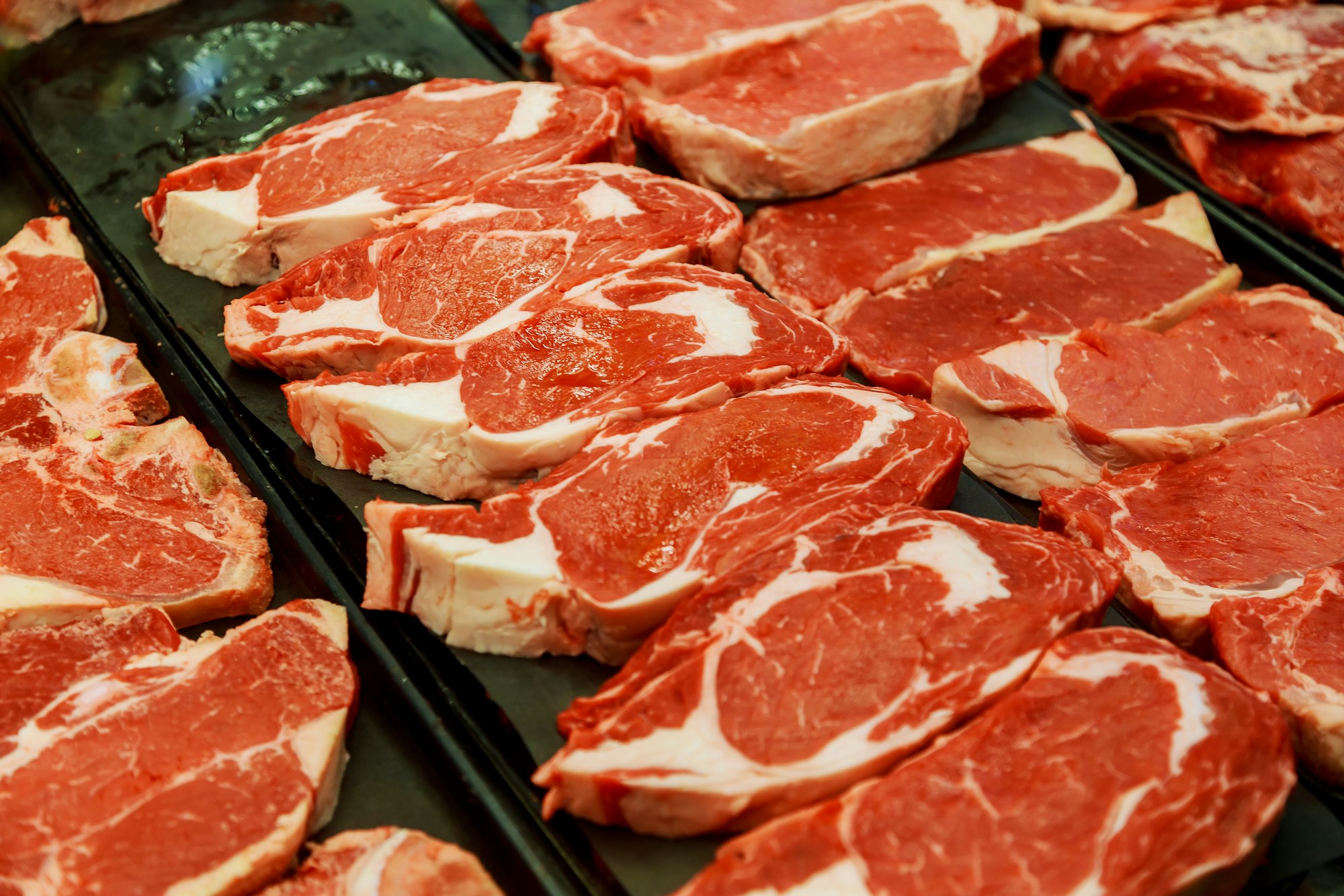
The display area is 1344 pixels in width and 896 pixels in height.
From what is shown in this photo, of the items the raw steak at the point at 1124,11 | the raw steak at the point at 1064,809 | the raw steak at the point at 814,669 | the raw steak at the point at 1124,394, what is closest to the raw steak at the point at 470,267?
the raw steak at the point at 1124,394

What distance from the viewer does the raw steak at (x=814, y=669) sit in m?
2.46

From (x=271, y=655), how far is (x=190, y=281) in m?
1.68

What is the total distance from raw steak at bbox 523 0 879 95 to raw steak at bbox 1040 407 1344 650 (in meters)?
2.28

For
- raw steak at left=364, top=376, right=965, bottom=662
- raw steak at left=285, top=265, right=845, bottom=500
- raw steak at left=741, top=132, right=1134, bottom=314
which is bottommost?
raw steak at left=741, top=132, right=1134, bottom=314

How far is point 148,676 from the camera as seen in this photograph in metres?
2.81

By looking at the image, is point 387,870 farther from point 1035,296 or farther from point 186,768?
point 1035,296

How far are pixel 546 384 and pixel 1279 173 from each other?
10.4ft

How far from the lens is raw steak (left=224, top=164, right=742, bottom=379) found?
134 inches

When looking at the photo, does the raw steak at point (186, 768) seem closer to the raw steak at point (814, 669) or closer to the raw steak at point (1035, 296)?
the raw steak at point (814, 669)

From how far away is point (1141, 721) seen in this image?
250cm

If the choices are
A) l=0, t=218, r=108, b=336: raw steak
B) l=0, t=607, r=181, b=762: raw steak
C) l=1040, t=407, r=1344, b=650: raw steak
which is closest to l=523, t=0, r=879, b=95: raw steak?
l=0, t=218, r=108, b=336: raw steak

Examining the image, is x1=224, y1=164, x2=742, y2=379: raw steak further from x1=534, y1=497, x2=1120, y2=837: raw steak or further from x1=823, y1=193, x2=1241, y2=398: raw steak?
x1=534, y1=497, x2=1120, y2=837: raw steak

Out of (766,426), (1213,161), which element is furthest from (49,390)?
(1213,161)

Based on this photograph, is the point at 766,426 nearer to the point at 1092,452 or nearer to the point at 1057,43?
the point at 1092,452
